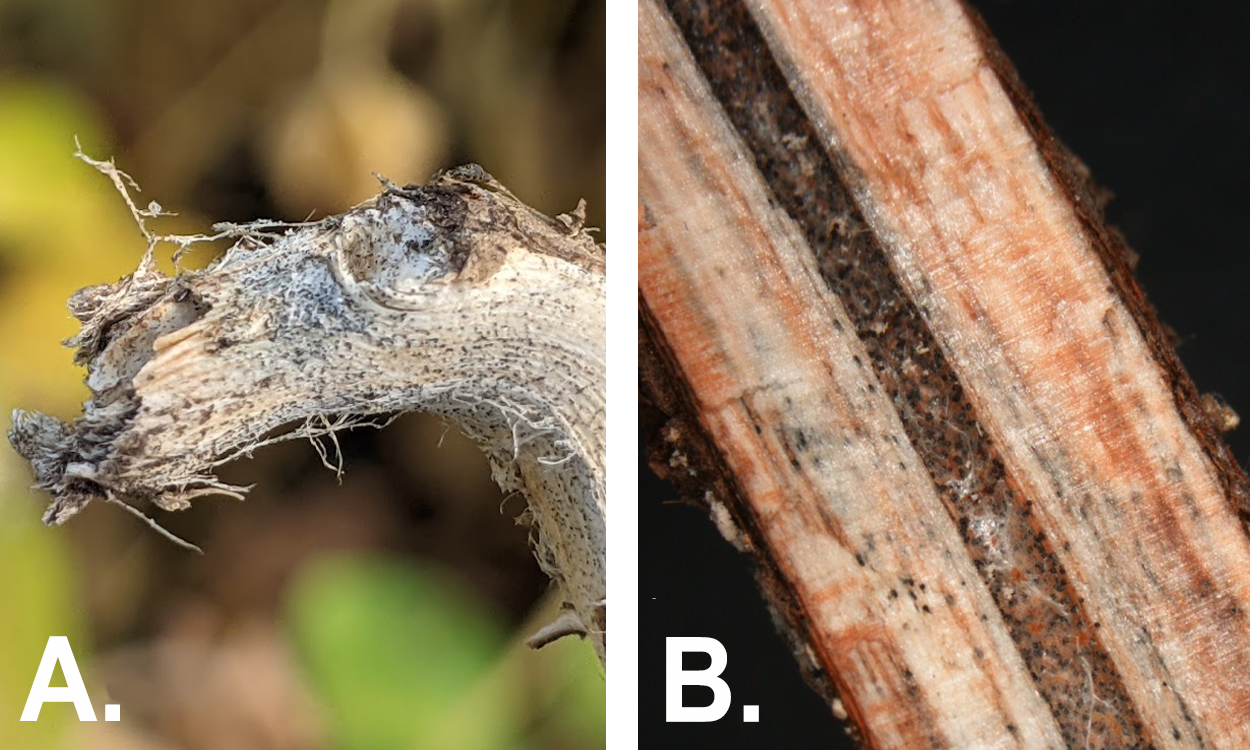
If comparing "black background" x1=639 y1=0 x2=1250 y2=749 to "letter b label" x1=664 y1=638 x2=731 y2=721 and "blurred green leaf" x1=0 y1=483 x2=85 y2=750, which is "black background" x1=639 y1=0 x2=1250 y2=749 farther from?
"blurred green leaf" x1=0 y1=483 x2=85 y2=750

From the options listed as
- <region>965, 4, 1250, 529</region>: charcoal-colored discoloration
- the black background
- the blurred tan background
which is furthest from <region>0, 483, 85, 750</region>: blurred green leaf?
<region>965, 4, 1250, 529</region>: charcoal-colored discoloration

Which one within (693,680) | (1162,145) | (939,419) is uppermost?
(1162,145)

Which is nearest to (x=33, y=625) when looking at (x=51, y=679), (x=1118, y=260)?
(x=51, y=679)

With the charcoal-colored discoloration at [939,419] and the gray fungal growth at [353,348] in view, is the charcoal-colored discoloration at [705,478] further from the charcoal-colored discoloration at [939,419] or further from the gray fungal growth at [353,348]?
the charcoal-colored discoloration at [939,419]

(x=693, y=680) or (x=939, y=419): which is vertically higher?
(x=939, y=419)

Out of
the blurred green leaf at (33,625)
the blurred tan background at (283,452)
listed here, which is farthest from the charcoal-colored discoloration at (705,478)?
the blurred green leaf at (33,625)

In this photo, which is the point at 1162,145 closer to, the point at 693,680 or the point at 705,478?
the point at 705,478

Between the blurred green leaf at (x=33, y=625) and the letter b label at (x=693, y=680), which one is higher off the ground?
the blurred green leaf at (x=33, y=625)
